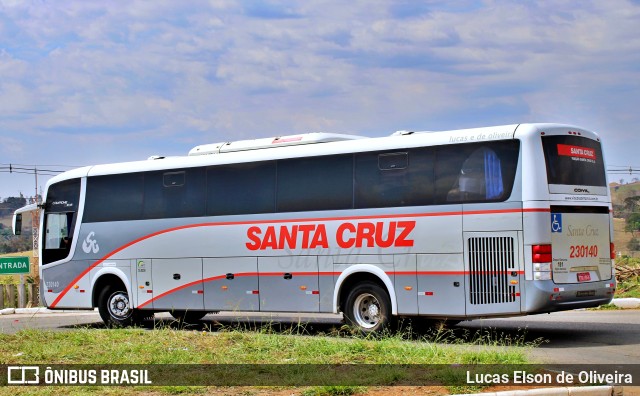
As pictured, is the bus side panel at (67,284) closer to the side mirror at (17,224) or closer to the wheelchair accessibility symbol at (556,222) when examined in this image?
the side mirror at (17,224)

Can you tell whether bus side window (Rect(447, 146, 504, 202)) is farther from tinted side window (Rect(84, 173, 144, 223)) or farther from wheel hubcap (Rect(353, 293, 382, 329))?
tinted side window (Rect(84, 173, 144, 223))

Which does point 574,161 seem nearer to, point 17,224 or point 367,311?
point 367,311

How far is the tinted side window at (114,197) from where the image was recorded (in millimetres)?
20234

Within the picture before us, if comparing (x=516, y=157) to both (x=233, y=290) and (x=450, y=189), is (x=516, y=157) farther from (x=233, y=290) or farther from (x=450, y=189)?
(x=233, y=290)

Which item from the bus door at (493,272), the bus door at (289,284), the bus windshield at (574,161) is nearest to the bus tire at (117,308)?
the bus door at (289,284)

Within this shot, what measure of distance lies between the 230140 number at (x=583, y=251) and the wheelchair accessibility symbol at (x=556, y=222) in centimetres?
52

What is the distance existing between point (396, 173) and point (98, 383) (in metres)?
7.12

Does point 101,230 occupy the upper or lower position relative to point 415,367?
upper

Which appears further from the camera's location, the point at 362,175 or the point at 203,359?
A: the point at 362,175

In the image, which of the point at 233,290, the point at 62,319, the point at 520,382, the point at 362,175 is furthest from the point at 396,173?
the point at 62,319

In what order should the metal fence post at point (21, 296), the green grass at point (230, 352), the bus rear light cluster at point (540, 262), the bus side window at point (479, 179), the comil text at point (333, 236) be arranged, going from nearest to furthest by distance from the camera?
1. the green grass at point (230, 352)
2. the bus rear light cluster at point (540, 262)
3. the bus side window at point (479, 179)
4. the comil text at point (333, 236)
5. the metal fence post at point (21, 296)

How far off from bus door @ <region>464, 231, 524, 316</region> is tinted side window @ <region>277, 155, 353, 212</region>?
106 inches

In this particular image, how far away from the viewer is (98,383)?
1099cm

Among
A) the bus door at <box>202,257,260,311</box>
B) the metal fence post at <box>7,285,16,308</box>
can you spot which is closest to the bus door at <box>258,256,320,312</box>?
the bus door at <box>202,257,260,311</box>
